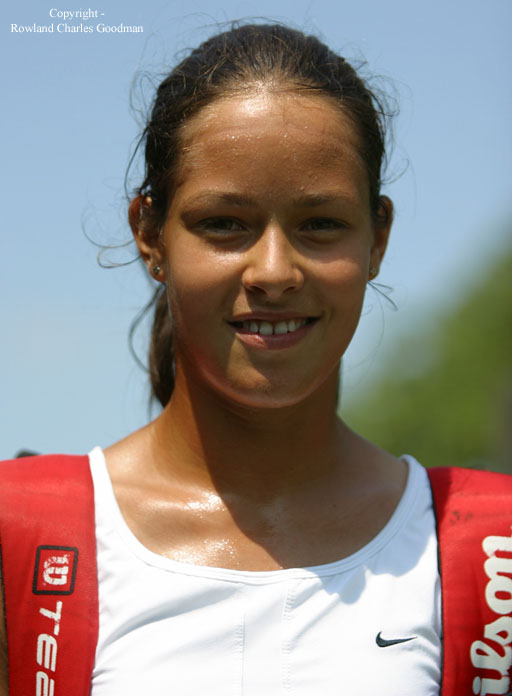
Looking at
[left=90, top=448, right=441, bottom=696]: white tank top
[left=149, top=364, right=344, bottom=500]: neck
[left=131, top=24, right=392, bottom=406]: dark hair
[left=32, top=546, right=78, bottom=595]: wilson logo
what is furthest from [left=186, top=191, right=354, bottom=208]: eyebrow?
[left=32, top=546, right=78, bottom=595]: wilson logo

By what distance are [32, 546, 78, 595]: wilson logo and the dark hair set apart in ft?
3.26

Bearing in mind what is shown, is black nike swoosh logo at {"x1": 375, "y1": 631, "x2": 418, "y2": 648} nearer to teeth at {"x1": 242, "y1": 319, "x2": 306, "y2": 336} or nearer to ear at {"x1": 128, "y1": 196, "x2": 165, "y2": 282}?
teeth at {"x1": 242, "y1": 319, "x2": 306, "y2": 336}

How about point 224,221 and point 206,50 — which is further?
point 206,50

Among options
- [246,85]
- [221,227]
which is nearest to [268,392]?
[221,227]

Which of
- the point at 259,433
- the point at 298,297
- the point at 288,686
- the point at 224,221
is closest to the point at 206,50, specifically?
the point at 224,221

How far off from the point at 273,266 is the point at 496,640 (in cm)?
116

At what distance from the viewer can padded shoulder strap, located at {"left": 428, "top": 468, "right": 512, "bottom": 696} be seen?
264 cm

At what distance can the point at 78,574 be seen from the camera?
261cm

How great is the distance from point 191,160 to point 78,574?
1.16 meters

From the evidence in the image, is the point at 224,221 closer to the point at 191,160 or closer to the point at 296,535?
the point at 191,160

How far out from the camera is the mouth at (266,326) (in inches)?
107

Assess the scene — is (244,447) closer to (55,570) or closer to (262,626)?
(262,626)

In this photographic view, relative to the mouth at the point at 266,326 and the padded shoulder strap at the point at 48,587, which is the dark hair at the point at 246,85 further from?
the padded shoulder strap at the point at 48,587

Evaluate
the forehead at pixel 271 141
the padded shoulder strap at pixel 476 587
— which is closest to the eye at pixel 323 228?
the forehead at pixel 271 141
